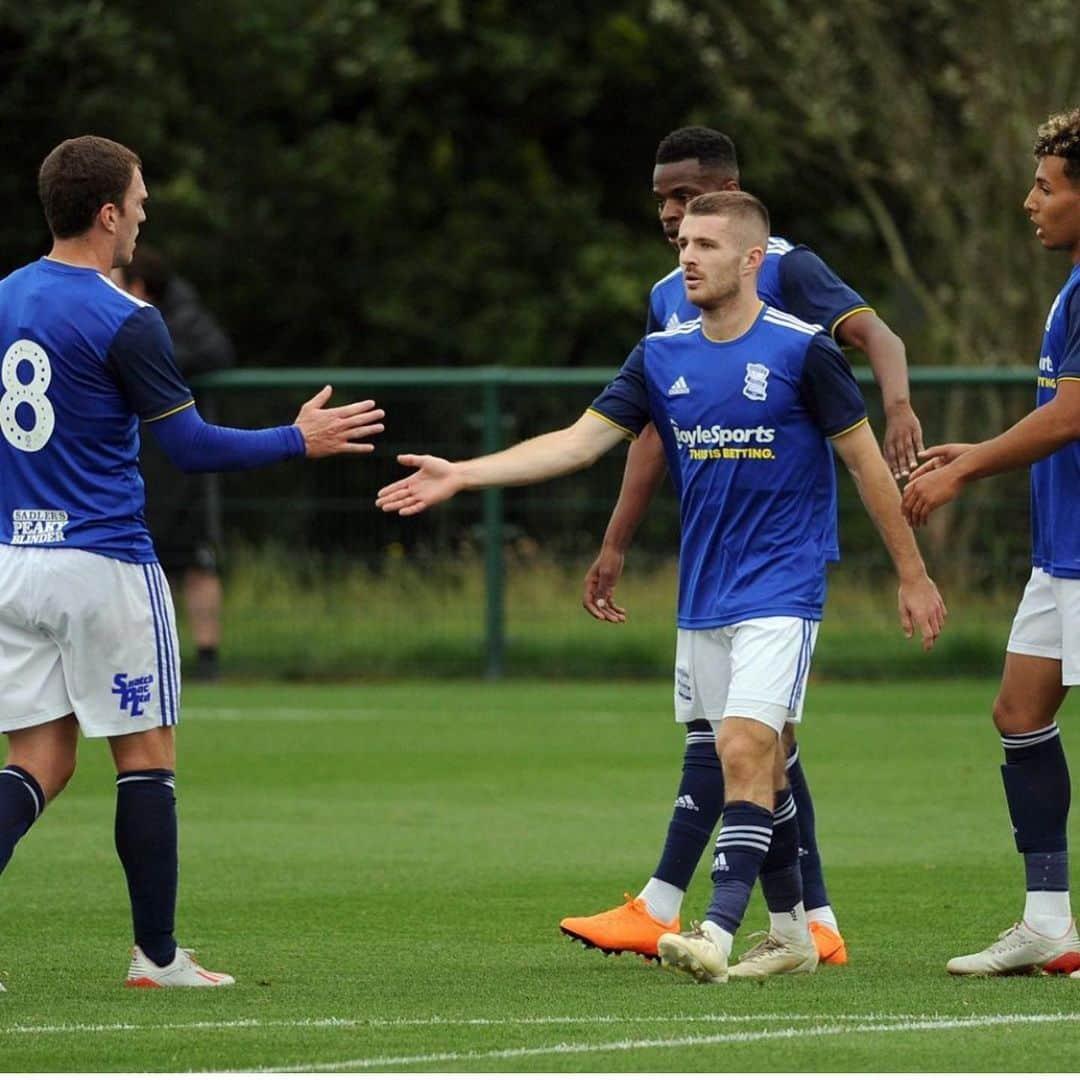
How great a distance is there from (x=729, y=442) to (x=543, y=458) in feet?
1.80

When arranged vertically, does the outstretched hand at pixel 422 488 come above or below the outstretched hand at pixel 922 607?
above

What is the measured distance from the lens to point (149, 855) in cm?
713

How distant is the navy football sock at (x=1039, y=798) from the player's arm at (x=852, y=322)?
92 centimetres

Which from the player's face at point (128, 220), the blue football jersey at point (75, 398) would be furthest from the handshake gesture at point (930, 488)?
the player's face at point (128, 220)

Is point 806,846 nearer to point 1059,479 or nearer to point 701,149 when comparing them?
point 1059,479

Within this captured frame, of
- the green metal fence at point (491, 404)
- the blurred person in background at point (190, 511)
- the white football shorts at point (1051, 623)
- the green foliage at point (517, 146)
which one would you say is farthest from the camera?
the green foliage at point (517, 146)

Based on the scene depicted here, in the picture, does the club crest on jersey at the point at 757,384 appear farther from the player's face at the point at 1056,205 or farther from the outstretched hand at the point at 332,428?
the outstretched hand at the point at 332,428

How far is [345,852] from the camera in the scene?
10391mm

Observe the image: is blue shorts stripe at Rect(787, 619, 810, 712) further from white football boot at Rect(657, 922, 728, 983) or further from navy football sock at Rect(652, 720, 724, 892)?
white football boot at Rect(657, 922, 728, 983)

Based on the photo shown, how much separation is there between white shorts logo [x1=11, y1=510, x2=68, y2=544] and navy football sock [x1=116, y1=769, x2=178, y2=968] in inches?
27.6

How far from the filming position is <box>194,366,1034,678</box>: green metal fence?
18.4 meters

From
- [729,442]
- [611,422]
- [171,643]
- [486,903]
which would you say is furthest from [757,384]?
[486,903]

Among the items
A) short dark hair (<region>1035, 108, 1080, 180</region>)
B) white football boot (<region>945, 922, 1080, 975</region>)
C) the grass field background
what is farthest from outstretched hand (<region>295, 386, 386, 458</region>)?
white football boot (<region>945, 922, 1080, 975</region>)

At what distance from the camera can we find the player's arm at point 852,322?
7.88m
